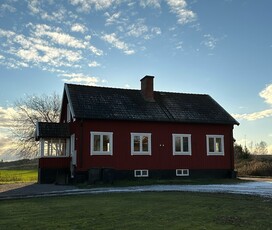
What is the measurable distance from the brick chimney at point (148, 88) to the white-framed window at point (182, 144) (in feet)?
13.1

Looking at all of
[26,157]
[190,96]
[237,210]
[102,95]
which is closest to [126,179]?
[102,95]

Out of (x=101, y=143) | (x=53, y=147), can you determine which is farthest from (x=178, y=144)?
(x=53, y=147)

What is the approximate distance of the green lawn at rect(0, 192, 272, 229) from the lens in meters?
9.59

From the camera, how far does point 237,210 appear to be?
11922 millimetres

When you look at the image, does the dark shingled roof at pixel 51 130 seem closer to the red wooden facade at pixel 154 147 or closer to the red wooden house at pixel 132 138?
the red wooden house at pixel 132 138

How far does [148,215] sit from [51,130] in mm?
18646

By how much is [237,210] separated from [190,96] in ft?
75.3

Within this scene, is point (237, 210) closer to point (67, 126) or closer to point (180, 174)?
point (180, 174)

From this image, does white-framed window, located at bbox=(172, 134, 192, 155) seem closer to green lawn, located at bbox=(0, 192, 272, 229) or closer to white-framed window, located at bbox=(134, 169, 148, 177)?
white-framed window, located at bbox=(134, 169, 148, 177)

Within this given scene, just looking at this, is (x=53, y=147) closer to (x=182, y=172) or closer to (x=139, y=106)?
(x=139, y=106)

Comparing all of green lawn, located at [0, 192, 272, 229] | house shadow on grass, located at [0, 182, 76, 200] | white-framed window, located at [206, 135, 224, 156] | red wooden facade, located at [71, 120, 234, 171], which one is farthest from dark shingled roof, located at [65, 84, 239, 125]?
green lawn, located at [0, 192, 272, 229]

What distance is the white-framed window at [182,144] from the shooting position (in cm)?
2966

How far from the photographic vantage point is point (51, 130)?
2847 cm

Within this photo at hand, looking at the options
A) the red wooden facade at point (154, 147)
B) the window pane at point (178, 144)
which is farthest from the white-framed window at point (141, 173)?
the window pane at point (178, 144)
